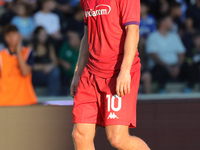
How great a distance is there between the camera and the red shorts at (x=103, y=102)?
3.63m

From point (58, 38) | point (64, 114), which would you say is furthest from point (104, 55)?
point (58, 38)

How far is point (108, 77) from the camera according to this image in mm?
3680

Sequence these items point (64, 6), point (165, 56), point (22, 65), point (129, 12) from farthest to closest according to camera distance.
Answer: point (64, 6) < point (165, 56) < point (22, 65) < point (129, 12)

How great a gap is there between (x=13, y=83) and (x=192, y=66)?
2.36 m

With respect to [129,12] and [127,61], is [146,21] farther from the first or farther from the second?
[127,61]

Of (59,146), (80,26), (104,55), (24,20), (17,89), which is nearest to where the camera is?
(104,55)

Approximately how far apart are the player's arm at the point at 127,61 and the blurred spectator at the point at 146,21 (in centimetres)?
313

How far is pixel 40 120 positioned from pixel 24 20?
8.30 ft

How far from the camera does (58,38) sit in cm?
636

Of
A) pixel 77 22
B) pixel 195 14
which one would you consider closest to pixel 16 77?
pixel 77 22

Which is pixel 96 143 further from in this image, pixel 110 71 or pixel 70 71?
pixel 110 71

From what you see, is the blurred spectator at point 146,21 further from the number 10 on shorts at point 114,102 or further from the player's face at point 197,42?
the number 10 on shorts at point 114,102

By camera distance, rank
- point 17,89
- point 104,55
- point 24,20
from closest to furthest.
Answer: point 104,55, point 17,89, point 24,20

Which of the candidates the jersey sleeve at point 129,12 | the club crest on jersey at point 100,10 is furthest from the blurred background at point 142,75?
the jersey sleeve at point 129,12
